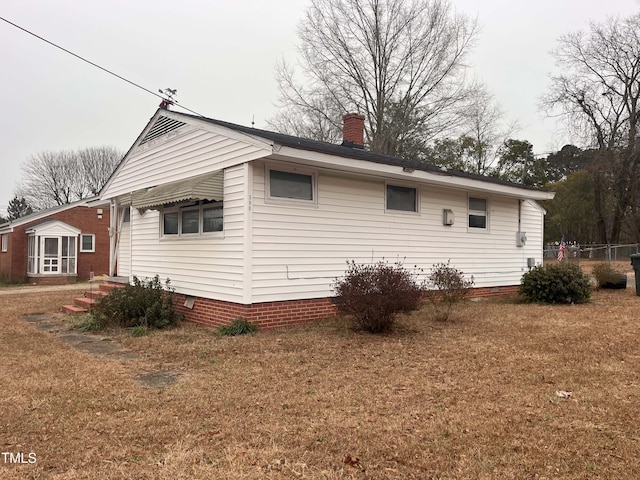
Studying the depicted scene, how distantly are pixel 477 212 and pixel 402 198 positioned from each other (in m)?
2.83

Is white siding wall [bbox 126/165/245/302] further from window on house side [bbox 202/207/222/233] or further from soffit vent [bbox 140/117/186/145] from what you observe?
soffit vent [bbox 140/117/186/145]

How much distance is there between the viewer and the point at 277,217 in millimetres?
7816

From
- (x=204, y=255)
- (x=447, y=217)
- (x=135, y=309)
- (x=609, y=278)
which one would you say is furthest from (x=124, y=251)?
(x=609, y=278)

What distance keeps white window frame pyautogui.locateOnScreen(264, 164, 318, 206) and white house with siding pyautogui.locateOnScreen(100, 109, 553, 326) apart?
0.8 inches

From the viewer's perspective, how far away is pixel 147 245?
35.1ft

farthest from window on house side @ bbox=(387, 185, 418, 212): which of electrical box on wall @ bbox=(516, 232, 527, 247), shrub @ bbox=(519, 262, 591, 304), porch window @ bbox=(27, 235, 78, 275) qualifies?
porch window @ bbox=(27, 235, 78, 275)

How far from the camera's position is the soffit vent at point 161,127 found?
31.7 feet

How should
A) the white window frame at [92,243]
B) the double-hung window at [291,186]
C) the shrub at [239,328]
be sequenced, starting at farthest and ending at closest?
the white window frame at [92,243] < the double-hung window at [291,186] < the shrub at [239,328]

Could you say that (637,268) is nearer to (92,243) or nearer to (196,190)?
(196,190)

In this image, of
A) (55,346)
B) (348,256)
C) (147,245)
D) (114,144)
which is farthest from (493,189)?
(114,144)

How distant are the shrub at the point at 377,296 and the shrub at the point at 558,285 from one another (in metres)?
5.01

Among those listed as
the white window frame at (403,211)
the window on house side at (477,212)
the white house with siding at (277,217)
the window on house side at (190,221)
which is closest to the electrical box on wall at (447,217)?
the white house with siding at (277,217)

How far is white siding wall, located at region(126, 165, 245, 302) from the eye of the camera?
7.68 meters

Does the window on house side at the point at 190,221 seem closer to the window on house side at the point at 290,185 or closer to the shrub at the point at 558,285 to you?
the window on house side at the point at 290,185
